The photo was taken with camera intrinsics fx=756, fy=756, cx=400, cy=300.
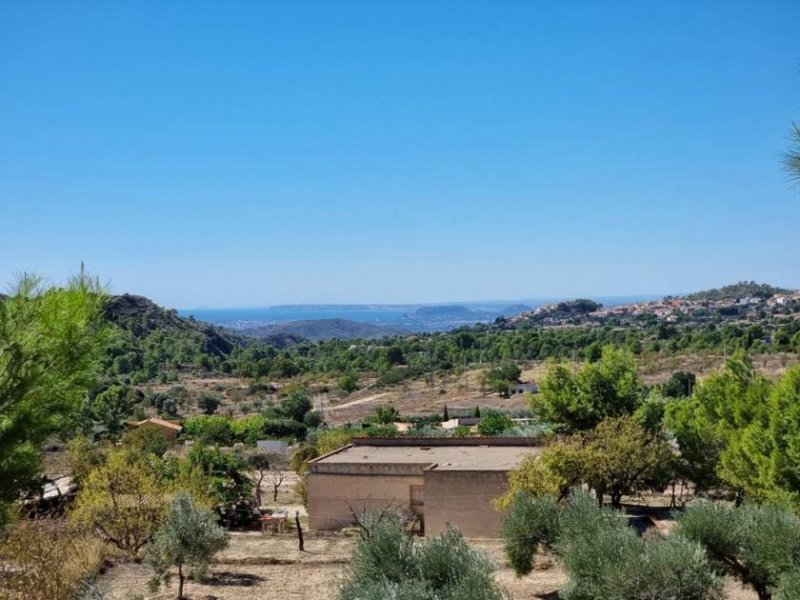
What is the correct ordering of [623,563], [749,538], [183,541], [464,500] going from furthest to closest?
[464,500] < [183,541] < [749,538] < [623,563]

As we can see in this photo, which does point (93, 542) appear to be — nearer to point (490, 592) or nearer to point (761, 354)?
point (490, 592)

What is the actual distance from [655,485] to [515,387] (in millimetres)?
53776

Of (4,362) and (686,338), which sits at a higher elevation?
(4,362)

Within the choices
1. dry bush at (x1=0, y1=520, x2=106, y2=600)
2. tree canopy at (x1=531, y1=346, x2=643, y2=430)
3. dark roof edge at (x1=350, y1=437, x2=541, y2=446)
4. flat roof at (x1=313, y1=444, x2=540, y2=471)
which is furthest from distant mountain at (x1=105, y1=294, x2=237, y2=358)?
dry bush at (x1=0, y1=520, x2=106, y2=600)

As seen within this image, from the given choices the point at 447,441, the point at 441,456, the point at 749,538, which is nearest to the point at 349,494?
the point at 441,456

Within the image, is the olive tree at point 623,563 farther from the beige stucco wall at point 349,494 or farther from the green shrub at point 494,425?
the green shrub at point 494,425

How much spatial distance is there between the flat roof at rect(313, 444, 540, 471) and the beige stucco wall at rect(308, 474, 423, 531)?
0.50 metres

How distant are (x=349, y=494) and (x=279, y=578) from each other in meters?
7.74

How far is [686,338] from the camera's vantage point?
10644 centimetres

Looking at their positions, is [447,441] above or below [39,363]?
below

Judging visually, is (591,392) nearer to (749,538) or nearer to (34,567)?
(749,538)

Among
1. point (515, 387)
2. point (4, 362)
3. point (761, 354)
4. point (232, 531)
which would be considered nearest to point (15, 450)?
point (4, 362)

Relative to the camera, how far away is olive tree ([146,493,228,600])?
14445mm

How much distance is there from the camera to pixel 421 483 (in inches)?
932
